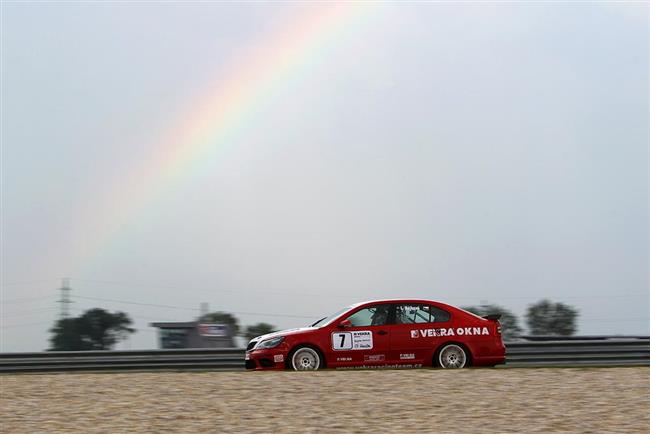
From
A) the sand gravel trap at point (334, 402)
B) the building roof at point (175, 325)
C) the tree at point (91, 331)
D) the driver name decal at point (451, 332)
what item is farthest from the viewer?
the tree at point (91, 331)

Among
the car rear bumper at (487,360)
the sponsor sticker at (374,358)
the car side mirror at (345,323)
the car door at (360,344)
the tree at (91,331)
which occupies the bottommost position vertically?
the car rear bumper at (487,360)

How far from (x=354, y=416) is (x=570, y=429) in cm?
205

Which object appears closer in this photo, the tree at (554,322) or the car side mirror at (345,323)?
the car side mirror at (345,323)

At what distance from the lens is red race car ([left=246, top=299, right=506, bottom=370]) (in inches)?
542

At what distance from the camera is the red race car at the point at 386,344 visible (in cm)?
1377

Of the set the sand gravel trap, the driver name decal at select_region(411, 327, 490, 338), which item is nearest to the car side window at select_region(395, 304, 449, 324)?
the driver name decal at select_region(411, 327, 490, 338)

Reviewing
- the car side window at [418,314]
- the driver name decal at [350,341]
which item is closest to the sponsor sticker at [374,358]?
the driver name decal at [350,341]

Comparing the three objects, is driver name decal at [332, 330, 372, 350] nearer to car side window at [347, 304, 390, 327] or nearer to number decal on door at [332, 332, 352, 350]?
number decal on door at [332, 332, 352, 350]

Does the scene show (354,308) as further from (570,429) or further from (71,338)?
(71,338)

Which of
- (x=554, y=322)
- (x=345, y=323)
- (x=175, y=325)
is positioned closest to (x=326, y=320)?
(x=345, y=323)

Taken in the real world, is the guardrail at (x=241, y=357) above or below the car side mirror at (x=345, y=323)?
below

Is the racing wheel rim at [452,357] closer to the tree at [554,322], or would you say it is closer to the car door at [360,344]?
the car door at [360,344]

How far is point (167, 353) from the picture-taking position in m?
15.4

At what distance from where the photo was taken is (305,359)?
13773 mm
